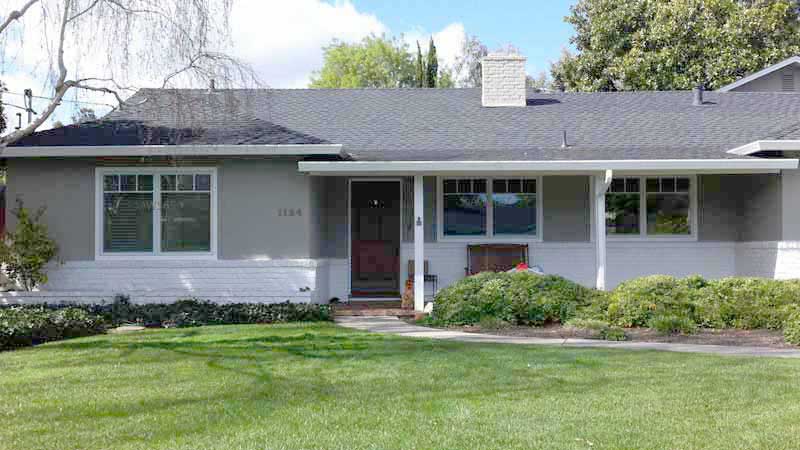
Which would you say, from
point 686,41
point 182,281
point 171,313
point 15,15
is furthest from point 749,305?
point 686,41

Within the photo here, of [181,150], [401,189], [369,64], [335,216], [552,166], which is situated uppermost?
[369,64]

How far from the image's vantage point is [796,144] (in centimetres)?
1274

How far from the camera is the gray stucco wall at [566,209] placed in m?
15.0

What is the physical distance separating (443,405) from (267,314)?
6712 millimetres

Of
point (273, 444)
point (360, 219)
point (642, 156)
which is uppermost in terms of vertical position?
point (642, 156)

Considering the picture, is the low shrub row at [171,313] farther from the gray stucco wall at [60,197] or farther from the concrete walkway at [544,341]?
the gray stucco wall at [60,197]

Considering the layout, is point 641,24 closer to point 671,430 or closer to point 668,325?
point 668,325

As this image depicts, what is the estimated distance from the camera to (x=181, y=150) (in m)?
12.8

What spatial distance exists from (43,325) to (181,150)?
3494 millimetres

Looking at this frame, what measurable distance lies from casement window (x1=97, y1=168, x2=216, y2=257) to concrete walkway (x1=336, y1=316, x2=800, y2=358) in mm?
3109

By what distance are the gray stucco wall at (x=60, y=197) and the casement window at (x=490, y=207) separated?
6.41 meters

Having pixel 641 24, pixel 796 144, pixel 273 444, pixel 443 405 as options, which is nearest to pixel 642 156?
pixel 796 144

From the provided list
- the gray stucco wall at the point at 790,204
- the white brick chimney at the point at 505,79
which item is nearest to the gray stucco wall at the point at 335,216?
the white brick chimney at the point at 505,79

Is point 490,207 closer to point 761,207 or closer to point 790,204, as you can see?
point 761,207
